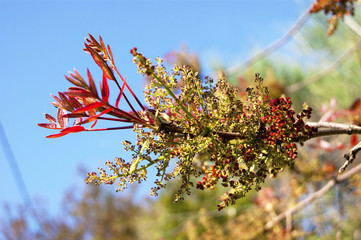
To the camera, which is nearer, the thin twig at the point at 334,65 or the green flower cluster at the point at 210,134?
the green flower cluster at the point at 210,134

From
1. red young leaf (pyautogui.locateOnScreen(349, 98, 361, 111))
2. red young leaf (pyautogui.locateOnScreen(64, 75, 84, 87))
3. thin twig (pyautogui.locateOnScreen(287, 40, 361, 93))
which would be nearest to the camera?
red young leaf (pyautogui.locateOnScreen(64, 75, 84, 87))

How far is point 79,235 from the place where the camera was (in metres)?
13.2

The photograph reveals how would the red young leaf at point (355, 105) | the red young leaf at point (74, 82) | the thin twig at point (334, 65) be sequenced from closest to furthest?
the red young leaf at point (74, 82) → the red young leaf at point (355, 105) → the thin twig at point (334, 65)

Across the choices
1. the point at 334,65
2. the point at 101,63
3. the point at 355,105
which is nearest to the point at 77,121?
the point at 101,63

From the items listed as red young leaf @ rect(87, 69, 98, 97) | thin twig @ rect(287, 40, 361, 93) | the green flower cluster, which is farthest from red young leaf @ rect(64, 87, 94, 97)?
thin twig @ rect(287, 40, 361, 93)

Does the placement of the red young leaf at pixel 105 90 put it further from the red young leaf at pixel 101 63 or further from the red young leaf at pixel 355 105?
the red young leaf at pixel 355 105

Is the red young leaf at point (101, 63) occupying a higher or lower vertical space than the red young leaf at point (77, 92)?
higher

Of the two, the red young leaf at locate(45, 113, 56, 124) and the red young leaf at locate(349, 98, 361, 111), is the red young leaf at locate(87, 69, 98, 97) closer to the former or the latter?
the red young leaf at locate(45, 113, 56, 124)

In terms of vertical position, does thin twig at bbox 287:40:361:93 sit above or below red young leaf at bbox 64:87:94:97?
above

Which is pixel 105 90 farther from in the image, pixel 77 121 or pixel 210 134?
pixel 210 134

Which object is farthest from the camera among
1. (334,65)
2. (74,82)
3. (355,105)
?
(334,65)

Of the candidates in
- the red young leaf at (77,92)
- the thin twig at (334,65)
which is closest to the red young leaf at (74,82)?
the red young leaf at (77,92)

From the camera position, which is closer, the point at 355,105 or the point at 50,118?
the point at 50,118

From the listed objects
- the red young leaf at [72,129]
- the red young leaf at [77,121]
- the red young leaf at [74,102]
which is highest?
the red young leaf at [74,102]
